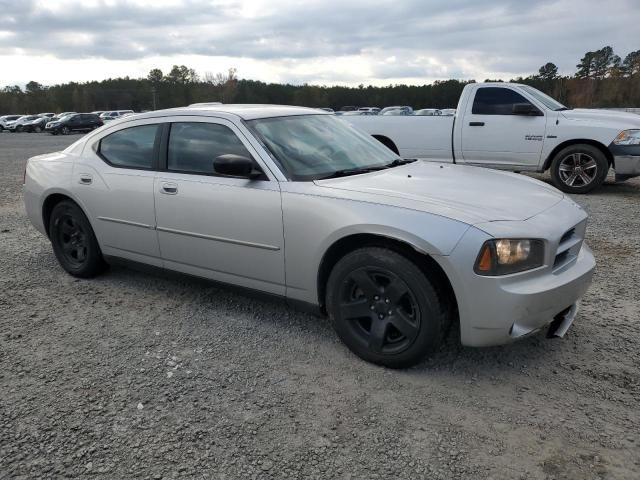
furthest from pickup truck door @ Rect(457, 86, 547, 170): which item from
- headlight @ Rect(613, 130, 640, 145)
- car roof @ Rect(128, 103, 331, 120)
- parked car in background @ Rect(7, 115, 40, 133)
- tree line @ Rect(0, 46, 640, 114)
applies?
tree line @ Rect(0, 46, 640, 114)

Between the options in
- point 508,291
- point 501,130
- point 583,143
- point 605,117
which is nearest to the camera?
point 508,291

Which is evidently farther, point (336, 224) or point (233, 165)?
point (233, 165)

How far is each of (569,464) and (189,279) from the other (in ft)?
9.12

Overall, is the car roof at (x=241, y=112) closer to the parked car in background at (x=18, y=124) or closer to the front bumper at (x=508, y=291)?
the front bumper at (x=508, y=291)

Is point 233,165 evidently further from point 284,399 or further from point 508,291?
point 508,291

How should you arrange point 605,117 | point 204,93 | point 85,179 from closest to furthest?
point 85,179, point 605,117, point 204,93

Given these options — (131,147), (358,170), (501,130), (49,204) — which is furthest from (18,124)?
(358,170)

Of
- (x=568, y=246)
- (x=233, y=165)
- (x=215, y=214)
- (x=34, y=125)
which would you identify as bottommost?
(x=568, y=246)

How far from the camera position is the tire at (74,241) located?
4.55 metres

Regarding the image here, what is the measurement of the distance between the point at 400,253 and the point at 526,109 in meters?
6.76

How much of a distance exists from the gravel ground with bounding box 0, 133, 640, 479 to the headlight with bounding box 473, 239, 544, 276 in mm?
698

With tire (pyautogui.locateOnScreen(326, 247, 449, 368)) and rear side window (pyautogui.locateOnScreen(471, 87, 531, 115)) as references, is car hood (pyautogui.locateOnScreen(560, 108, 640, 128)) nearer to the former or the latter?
rear side window (pyautogui.locateOnScreen(471, 87, 531, 115))

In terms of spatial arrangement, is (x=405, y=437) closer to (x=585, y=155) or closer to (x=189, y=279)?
(x=189, y=279)

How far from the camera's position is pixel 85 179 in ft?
14.4
